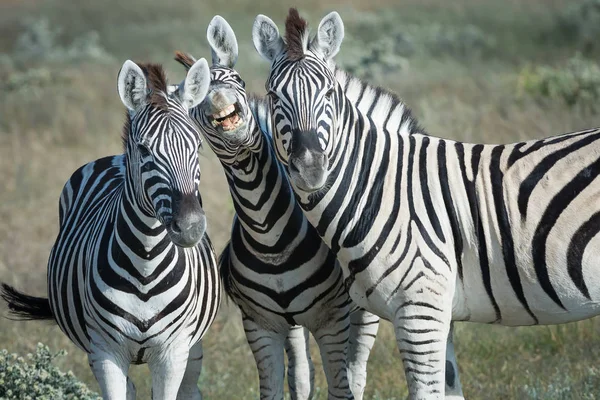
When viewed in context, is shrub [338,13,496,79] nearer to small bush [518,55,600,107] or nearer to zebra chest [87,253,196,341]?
small bush [518,55,600,107]

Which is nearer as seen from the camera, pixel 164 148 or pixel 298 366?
pixel 164 148

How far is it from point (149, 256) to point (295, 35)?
143 centimetres

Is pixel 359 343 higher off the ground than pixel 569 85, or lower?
lower

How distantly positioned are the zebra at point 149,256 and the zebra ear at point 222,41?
73cm

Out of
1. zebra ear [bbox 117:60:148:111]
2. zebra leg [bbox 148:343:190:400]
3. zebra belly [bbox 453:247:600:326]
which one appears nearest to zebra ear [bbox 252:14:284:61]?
zebra ear [bbox 117:60:148:111]

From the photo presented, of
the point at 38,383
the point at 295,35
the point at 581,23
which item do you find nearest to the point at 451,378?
the point at 295,35

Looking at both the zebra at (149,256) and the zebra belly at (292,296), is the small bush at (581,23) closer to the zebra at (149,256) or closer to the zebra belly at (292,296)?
the zebra belly at (292,296)

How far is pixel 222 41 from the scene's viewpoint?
534 centimetres

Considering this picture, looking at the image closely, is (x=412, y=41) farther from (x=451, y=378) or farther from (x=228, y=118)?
(x=228, y=118)

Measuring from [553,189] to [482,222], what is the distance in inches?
16.6

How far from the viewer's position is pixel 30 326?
809 centimetres

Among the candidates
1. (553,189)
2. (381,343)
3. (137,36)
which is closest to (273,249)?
(553,189)

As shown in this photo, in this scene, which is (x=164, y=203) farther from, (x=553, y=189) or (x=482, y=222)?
(x=553, y=189)

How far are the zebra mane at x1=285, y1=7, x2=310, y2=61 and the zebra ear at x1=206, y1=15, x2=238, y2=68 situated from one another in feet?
1.88
